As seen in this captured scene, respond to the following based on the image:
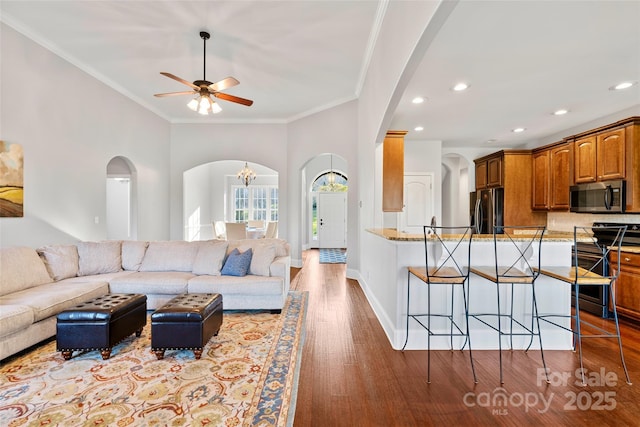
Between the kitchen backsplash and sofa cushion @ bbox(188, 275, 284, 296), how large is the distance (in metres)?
4.75

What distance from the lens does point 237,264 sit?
3.94 m

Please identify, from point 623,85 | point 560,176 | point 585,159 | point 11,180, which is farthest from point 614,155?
point 11,180

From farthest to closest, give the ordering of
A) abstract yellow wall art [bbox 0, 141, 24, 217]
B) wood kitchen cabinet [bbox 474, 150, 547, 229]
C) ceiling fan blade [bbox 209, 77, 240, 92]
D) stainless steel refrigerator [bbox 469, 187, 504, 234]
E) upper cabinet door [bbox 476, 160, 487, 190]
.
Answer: upper cabinet door [bbox 476, 160, 487, 190]
stainless steel refrigerator [bbox 469, 187, 504, 234]
wood kitchen cabinet [bbox 474, 150, 547, 229]
ceiling fan blade [bbox 209, 77, 240, 92]
abstract yellow wall art [bbox 0, 141, 24, 217]

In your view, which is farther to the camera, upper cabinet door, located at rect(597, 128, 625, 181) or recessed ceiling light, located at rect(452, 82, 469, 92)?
upper cabinet door, located at rect(597, 128, 625, 181)

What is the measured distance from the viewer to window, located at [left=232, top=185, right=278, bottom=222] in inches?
431

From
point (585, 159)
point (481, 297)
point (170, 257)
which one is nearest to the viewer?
point (481, 297)

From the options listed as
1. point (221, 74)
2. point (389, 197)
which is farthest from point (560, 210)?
point (221, 74)

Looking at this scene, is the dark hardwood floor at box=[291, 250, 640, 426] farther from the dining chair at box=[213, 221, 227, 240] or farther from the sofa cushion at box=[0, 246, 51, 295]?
the dining chair at box=[213, 221, 227, 240]

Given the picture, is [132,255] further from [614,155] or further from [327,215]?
[327,215]

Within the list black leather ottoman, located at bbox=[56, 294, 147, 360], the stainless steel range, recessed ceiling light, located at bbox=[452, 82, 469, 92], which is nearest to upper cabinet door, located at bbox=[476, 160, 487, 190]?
the stainless steel range

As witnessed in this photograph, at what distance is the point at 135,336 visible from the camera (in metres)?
3.12

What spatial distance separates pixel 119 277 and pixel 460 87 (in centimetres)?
466

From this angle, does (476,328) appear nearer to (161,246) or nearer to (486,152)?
(161,246)

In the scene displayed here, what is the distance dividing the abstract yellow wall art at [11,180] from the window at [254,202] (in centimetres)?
715
